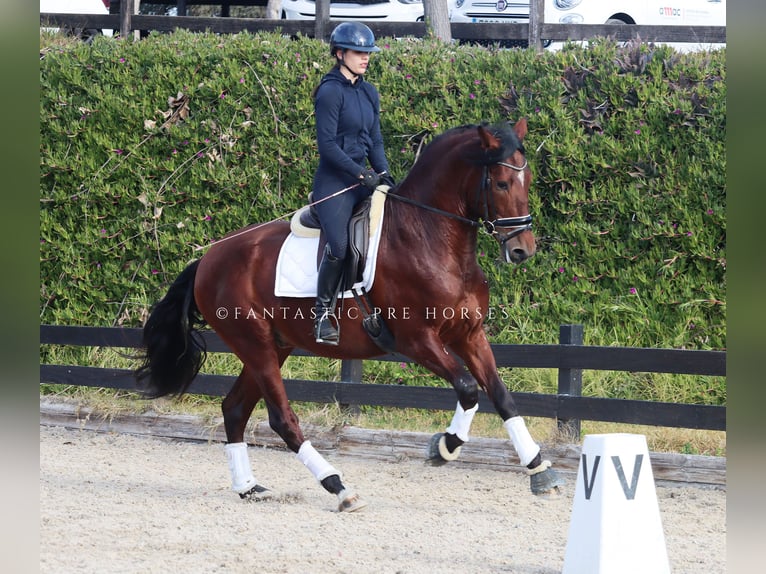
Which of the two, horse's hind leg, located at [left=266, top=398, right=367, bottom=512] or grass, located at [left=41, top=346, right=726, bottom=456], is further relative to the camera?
grass, located at [left=41, top=346, right=726, bottom=456]

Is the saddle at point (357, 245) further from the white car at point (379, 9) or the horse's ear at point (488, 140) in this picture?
the white car at point (379, 9)

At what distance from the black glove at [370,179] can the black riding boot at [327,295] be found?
486 mm

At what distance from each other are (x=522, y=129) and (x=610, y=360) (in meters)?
2.29

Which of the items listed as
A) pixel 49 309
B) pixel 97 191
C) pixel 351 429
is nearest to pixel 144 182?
pixel 97 191

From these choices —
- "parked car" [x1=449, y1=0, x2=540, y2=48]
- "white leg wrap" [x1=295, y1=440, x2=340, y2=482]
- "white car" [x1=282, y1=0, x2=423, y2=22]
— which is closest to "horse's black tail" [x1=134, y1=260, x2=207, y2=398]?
"white leg wrap" [x1=295, y1=440, x2=340, y2=482]

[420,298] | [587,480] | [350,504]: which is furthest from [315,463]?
[587,480]

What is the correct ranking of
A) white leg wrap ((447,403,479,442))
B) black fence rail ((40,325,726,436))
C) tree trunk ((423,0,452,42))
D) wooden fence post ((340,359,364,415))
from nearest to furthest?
white leg wrap ((447,403,479,442)) < black fence rail ((40,325,726,436)) < wooden fence post ((340,359,364,415)) < tree trunk ((423,0,452,42))

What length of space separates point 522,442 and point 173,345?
2.97 m

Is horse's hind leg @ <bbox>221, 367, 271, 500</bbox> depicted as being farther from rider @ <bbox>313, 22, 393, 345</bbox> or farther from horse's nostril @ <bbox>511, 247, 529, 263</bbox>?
horse's nostril @ <bbox>511, 247, 529, 263</bbox>

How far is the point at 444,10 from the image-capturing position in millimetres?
10602

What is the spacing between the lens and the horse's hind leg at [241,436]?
6.40 m

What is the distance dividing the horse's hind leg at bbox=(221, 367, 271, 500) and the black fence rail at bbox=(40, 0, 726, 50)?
4603 mm

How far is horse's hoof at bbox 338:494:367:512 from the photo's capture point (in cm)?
593

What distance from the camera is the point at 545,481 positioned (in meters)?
5.29
